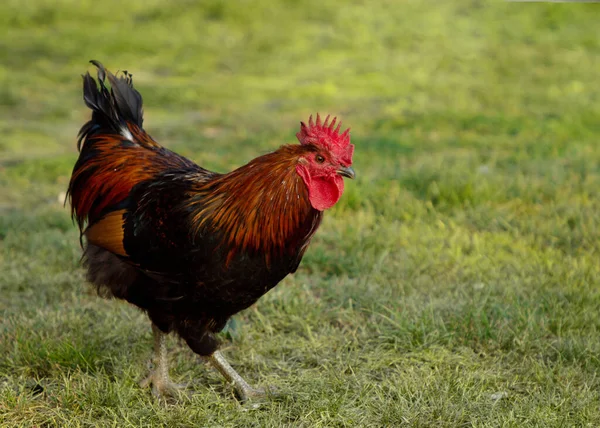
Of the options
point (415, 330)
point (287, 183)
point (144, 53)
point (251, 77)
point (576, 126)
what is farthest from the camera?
point (144, 53)

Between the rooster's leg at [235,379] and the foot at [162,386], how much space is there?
20 centimetres

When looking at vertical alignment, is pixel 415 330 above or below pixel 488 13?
below

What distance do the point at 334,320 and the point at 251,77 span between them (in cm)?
859

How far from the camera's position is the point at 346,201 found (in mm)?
5910

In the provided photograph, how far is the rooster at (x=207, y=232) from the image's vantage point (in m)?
2.94

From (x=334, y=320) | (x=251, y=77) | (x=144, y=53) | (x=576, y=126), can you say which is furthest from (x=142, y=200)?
(x=144, y=53)

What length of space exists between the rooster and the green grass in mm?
379

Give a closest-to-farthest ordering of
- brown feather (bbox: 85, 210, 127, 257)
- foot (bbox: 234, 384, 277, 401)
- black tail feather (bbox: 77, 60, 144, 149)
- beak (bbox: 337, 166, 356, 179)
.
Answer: beak (bbox: 337, 166, 356, 179) → brown feather (bbox: 85, 210, 127, 257) → foot (bbox: 234, 384, 277, 401) → black tail feather (bbox: 77, 60, 144, 149)

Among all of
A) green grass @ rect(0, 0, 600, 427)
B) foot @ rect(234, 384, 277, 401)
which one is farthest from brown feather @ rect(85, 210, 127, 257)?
foot @ rect(234, 384, 277, 401)

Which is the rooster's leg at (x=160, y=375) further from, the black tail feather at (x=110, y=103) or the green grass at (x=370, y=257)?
the black tail feather at (x=110, y=103)

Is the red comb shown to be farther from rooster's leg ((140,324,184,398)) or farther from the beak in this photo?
rooster's leg ((140,324,184,398))

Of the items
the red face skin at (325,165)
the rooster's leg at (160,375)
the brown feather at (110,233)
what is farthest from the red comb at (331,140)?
the rooster's leg at (160,375)

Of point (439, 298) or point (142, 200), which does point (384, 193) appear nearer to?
point (439, 298)

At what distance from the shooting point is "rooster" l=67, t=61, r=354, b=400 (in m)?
2.94
